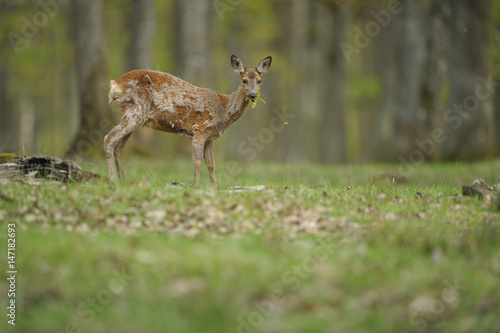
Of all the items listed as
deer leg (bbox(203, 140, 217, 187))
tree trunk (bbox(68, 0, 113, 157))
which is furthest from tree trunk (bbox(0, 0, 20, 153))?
deer leg (bbox(203, 140, 217, 187))

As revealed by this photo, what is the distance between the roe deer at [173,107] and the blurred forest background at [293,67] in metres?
1.75

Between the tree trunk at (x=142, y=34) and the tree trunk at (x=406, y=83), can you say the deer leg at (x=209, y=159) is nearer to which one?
the tree trunk at (x=142, y=34)

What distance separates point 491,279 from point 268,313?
7.81ft

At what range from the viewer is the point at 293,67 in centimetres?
2861

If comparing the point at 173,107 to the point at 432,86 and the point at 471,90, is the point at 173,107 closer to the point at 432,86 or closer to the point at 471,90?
the point at 432,86

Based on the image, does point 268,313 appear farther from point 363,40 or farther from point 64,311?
point 363,40

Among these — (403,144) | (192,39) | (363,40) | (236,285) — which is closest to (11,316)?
(236,285)

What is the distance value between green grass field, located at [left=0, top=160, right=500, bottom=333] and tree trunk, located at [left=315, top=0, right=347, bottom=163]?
1851 centimetres

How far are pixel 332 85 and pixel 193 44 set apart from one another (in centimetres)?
880

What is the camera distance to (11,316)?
582cm

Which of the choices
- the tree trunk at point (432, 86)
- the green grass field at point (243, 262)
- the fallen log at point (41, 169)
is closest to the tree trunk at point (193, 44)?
the tree trunk at point (432, 86)

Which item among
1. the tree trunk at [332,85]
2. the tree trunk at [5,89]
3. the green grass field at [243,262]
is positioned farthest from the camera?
the tree trunk at [332,85]

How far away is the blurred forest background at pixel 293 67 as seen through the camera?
19.9m

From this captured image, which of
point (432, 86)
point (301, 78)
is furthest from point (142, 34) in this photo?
point (432, 86)
